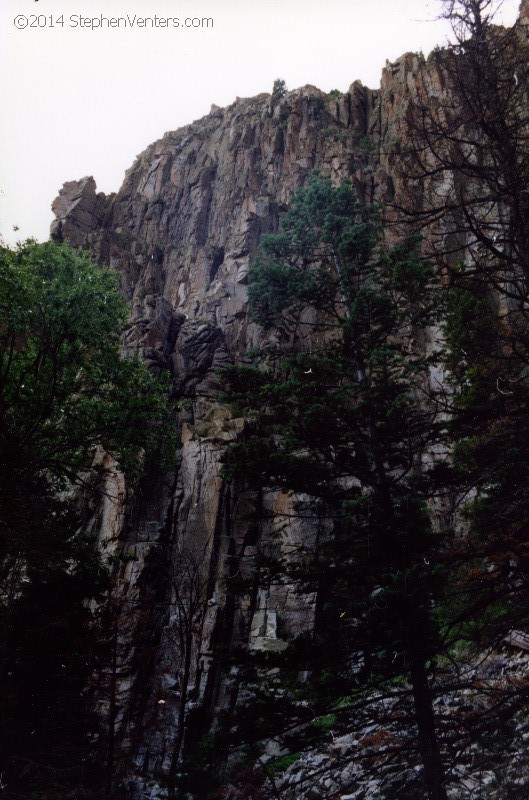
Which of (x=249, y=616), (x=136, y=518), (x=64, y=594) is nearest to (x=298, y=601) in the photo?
(x=249, y=616)

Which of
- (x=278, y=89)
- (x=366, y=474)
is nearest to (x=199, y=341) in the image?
(x=366, y=474)

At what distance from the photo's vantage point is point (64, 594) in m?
14.3

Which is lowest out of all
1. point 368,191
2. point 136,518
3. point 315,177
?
point 136,518

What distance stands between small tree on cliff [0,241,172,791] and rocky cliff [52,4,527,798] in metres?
1.73

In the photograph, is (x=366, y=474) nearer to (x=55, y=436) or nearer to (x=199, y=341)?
(x=55, y=436)

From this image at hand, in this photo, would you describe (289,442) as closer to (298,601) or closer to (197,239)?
(298,601)

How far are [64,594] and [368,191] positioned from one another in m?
36.1

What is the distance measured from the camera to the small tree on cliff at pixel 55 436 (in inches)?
474

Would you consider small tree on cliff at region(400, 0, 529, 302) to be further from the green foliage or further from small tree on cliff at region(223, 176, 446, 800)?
the green foliage

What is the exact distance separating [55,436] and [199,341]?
20.7m

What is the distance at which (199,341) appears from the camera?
32.3m

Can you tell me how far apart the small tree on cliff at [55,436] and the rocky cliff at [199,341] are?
1.73 m

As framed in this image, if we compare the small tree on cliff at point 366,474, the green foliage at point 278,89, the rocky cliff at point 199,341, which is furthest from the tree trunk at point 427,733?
the green foliage at point 278,89

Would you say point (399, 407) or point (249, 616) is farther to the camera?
point (249, 616)
